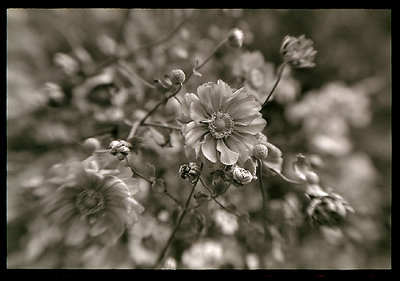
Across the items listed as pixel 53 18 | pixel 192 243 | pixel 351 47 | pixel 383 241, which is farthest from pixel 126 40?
pixel 383 241

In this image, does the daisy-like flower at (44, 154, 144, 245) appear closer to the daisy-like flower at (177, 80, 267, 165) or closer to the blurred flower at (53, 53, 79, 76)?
the daisy-like flower at (177, 80, 267, 165)

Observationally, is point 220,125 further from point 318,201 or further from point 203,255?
point 203,255

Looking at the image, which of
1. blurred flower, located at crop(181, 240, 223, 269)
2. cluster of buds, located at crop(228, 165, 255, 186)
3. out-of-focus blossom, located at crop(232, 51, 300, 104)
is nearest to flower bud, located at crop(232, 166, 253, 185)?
cluster of buds, located at crop(228, 165, 255, 186)

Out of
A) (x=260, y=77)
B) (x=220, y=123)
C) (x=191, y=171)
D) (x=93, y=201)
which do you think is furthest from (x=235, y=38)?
(x=93, y=201)

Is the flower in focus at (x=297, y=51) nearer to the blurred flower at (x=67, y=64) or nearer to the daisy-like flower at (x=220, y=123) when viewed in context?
the daisy-like flower at (x=220, y=123)

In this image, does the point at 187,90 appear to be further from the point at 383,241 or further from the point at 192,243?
the point at 383,241

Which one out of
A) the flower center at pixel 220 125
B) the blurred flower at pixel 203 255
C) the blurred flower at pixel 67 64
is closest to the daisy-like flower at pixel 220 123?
the flower center at pixel 220 125
